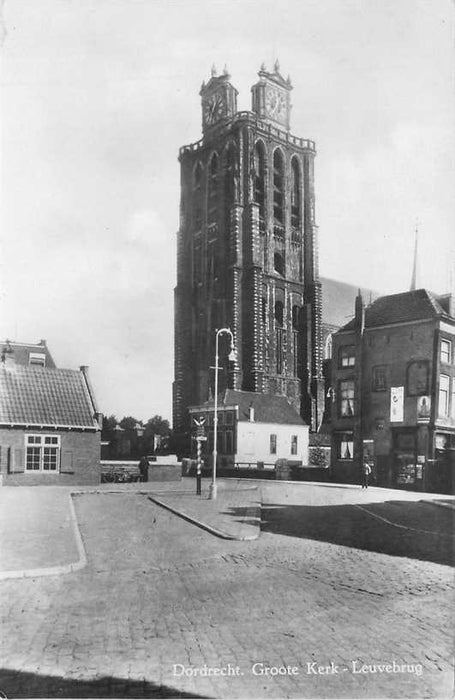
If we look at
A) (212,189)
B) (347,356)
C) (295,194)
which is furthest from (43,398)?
(295,194)

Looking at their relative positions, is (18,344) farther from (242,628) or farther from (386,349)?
(242,628)

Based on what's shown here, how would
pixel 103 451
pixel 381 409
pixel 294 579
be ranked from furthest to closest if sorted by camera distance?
1. pixel 103 451
2. pixel 381 409
3. pixel 294 579

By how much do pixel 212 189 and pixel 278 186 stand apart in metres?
6.71

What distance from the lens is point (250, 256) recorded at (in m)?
56.4

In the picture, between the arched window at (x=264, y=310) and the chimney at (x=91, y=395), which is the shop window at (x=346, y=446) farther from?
the arched window at (x=264, y=310)

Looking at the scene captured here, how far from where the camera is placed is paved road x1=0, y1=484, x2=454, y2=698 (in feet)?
18.8

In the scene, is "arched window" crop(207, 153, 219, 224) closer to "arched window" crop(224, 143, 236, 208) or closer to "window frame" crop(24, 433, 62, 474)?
"arched window" crop(224, 143, 236, 208)

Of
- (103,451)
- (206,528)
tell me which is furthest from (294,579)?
(103,451)

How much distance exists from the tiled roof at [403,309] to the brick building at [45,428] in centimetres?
1707

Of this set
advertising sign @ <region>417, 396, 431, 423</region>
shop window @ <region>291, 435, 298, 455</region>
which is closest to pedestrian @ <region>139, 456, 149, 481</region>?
advertising sign @ <region>417, 396, 431, 423</region>

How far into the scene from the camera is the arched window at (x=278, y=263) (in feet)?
197

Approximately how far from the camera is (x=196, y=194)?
62.3 meters

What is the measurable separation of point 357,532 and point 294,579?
19.0 ft

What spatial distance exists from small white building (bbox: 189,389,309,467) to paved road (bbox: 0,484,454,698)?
124ft
